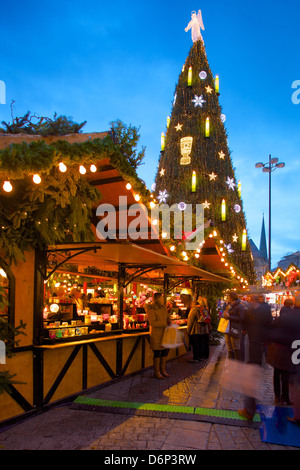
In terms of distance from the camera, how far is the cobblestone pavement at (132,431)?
4543 mm

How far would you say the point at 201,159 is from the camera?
29484mm

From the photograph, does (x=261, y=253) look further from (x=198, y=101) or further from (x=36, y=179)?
(x=36, y=179)

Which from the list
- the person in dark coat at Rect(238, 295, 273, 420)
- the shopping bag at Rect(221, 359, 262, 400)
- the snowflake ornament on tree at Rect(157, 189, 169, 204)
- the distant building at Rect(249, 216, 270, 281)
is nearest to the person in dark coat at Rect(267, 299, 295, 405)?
the person in dark coat at Rect(238, 295, 273, 420)

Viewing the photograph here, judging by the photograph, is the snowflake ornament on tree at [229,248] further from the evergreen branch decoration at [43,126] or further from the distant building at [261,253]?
the distant building at [261,253]

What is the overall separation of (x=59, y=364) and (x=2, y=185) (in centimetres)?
314

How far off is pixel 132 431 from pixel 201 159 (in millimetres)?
26213

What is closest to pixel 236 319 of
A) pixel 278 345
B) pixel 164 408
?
pixel 278 345

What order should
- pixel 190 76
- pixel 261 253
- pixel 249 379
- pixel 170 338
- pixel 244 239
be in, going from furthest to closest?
pixel 261 253
pixel 244 239
pixel 190 76
pixel 170 338
pixel 249 379

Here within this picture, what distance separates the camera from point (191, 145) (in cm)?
2931

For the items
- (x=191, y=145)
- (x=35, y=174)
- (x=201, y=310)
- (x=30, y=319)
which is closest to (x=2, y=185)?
(x=35, y=174)

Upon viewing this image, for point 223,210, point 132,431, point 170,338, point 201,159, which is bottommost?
point 132,431

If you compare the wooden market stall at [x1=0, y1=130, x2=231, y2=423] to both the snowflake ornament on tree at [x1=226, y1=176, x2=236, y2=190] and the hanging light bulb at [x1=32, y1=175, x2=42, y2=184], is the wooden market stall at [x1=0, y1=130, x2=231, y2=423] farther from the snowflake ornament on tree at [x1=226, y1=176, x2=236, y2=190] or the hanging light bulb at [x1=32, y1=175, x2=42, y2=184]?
the snowflake ornament on tree at [x1=226, y1=176, x2=236, y2=190]
